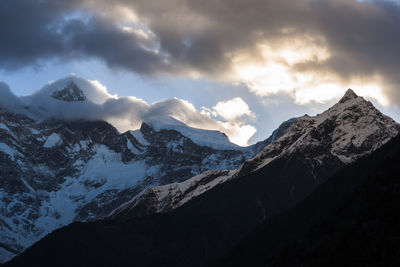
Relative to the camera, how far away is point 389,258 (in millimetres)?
199750
